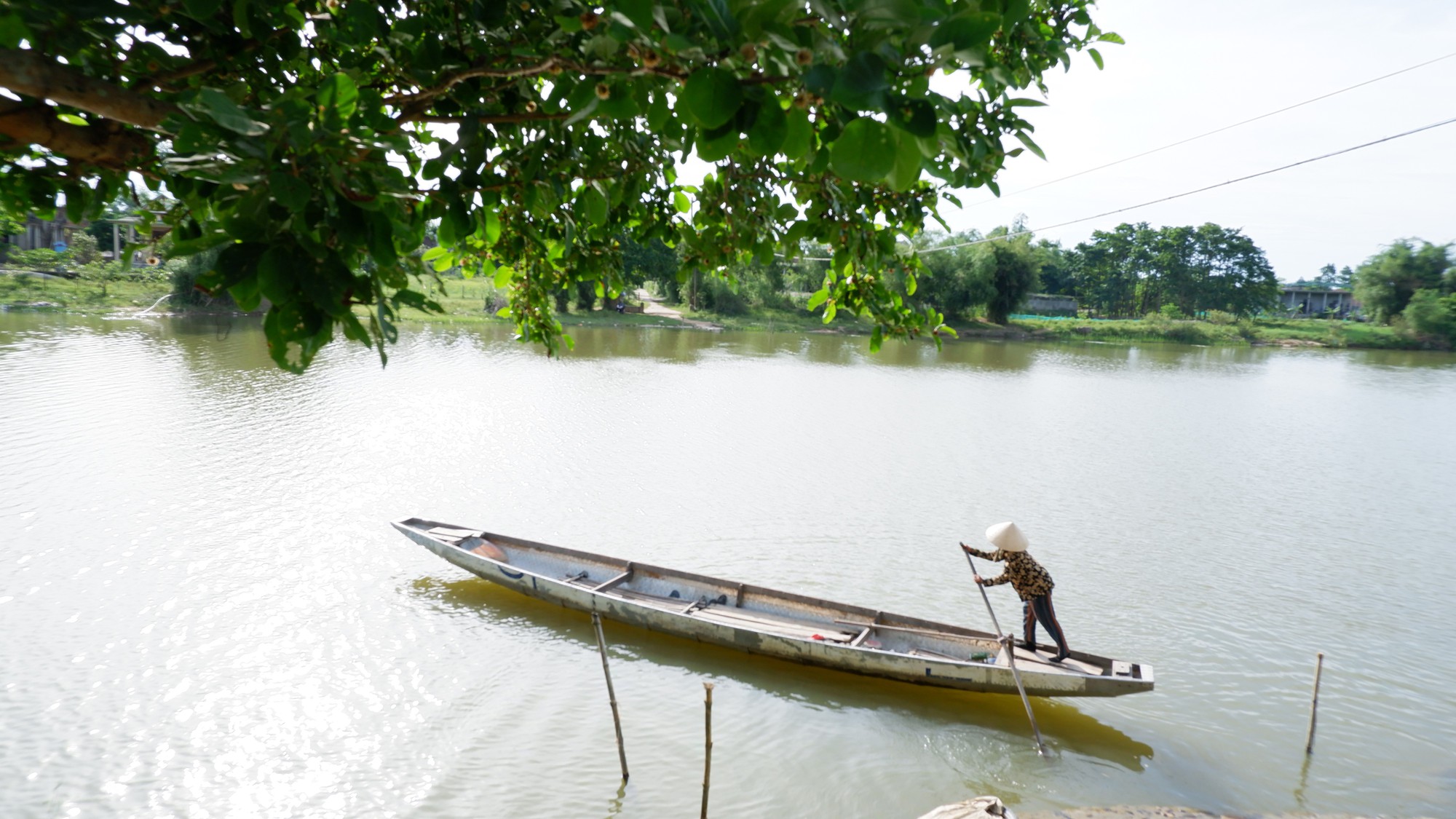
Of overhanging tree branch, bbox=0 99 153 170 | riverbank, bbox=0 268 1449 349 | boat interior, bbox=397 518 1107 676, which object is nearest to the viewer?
overhanging tree branch, bbox=0 99 153 170

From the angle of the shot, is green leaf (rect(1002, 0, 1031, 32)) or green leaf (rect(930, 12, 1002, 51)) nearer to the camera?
green leaf (rect(930, 12, 1002, 51))

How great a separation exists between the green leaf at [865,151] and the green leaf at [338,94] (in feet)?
3.68

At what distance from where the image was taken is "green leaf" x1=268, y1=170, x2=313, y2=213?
155cm

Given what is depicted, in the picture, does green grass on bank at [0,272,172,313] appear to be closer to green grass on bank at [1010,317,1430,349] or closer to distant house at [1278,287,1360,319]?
green grass on bank at [1010,317,1430,349]

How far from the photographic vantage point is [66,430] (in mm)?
14547

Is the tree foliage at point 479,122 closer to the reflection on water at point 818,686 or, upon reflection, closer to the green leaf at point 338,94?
the green leaf at point 338,94

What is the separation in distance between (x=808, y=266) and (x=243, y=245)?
151 ft

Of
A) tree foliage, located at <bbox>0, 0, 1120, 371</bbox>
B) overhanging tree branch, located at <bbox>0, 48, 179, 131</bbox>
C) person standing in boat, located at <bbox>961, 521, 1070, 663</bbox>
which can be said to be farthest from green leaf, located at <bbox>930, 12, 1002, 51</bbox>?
person standing in boat, located at <bbox>961, 521, 1070, 663</bbox>

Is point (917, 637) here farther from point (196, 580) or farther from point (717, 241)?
A: point (196, 580)

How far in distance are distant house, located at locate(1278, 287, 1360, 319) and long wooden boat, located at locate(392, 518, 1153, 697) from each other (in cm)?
7664

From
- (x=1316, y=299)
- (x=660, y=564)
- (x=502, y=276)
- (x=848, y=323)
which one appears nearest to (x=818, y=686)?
(x=660, y=564)

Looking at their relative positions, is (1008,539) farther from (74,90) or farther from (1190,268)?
(1190,268)

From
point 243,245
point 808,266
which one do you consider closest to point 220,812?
point 243,245

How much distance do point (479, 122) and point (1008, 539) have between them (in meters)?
6.48
